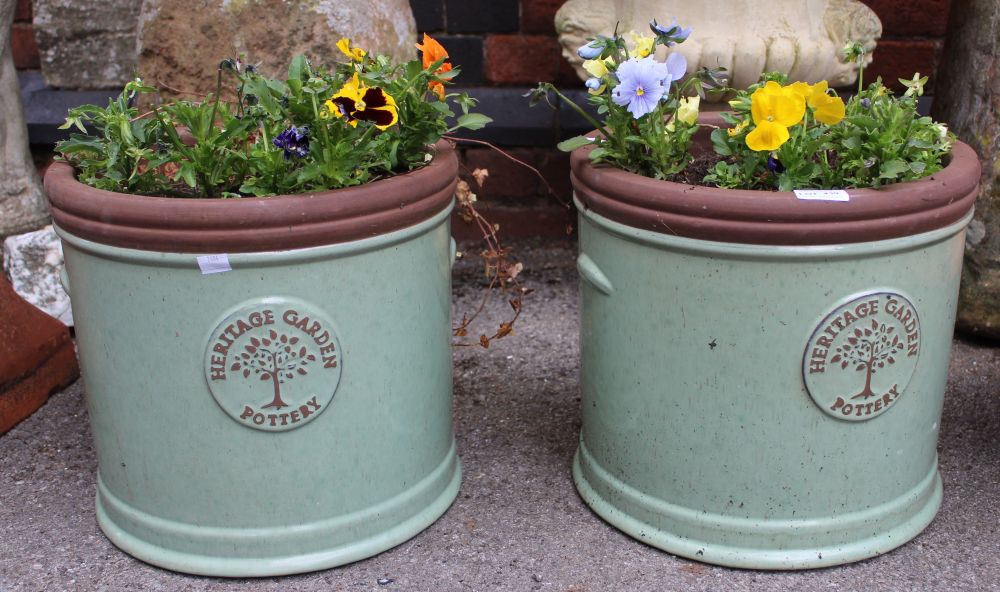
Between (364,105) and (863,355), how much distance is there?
93 centimetres

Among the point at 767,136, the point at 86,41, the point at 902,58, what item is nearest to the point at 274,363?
the point at 767,136

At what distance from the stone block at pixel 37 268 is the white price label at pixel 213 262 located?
1.38m

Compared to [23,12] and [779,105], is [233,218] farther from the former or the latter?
[23,12]

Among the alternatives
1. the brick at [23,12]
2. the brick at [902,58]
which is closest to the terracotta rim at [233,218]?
the brick at [23,12]

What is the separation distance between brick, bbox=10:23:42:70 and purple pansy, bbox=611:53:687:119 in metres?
2.45

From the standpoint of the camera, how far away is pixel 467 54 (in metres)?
3.57

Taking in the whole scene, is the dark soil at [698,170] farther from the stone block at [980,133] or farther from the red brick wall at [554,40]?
the red brick wall at [554,40]

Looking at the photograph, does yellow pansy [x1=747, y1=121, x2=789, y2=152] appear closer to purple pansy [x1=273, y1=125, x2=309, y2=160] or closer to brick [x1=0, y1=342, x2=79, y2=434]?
purple pansy [x1=273, y1=125, x2=309, y2=160]

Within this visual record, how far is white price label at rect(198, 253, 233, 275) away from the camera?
1.81 metres

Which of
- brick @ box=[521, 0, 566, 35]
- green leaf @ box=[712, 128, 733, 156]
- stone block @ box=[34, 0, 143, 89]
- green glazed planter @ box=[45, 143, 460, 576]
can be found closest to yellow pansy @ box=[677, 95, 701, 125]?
green leaf @ box=[712, 128, 733, 156]

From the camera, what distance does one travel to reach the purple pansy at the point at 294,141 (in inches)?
74.0

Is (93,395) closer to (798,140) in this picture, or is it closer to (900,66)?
(798,140)

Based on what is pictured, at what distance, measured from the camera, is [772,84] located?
1879 millimetres

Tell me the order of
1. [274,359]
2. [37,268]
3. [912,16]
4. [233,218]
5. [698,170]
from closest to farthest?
[233,218] < [274,359] < [698,170] < [37,268] < [912,16]
